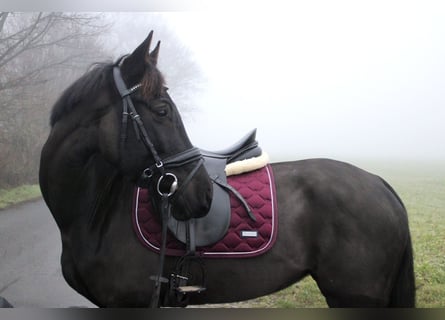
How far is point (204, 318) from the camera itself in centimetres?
170

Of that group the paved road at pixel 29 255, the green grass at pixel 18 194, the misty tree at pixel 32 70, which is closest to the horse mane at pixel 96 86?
the misty tree at pixel 32 70

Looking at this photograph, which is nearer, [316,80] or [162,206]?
[162,206]

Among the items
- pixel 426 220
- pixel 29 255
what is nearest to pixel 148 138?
pixel 29 255

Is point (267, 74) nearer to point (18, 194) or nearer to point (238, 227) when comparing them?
point (238, 227)

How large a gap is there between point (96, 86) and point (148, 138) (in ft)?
1.02

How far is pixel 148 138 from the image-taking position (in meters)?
1.24

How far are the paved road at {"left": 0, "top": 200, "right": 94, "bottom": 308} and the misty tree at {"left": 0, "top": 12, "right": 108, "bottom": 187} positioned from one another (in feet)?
0.60

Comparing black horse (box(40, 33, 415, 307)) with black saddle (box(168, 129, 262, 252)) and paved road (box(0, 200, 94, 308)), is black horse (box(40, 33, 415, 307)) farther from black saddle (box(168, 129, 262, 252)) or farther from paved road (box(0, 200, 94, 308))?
paved road (box(0, 200, 94, 308))

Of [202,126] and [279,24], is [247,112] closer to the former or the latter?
[202,126]

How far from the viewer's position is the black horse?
4.13ft

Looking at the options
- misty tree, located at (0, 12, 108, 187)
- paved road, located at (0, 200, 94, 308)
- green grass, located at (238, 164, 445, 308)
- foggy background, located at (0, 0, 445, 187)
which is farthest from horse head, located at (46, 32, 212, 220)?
green grass, located at (238, 164, 445, 308)

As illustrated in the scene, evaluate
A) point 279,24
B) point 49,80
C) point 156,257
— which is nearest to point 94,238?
point 156,257

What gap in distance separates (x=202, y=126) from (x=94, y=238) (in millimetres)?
717

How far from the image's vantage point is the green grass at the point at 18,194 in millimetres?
1647
